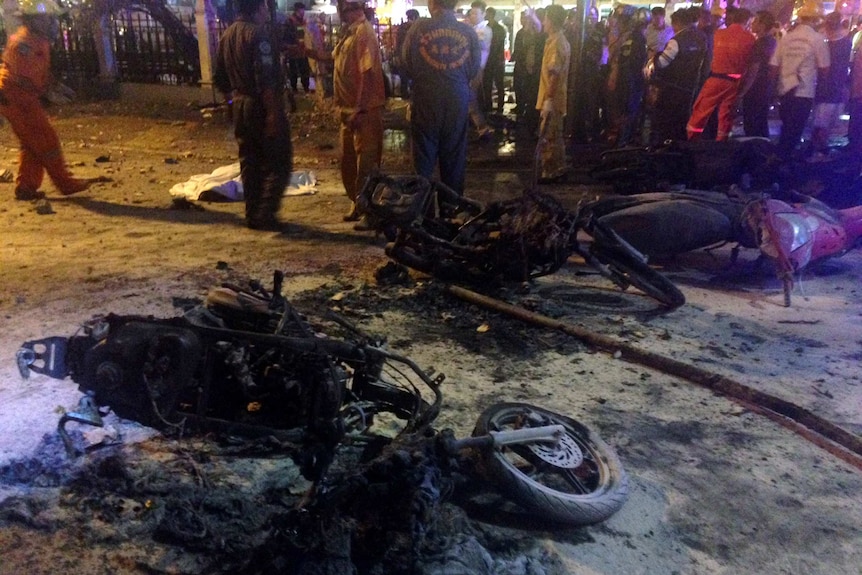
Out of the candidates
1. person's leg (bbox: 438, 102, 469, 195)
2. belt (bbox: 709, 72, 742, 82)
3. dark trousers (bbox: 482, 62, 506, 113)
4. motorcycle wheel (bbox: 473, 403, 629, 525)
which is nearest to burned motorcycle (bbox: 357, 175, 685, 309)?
person's leg (bbox: 438, 102, 469, 195)

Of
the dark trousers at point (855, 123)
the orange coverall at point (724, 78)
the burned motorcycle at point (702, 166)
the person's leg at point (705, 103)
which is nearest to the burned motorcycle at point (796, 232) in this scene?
the burned motorcycle at point (702, 166)

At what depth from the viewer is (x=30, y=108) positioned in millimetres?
8430

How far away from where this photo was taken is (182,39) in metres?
17.6

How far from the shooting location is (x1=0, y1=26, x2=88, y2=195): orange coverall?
818 centimetres

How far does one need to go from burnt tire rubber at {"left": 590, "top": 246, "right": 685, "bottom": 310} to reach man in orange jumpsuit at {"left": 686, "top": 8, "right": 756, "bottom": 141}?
4.85 metres

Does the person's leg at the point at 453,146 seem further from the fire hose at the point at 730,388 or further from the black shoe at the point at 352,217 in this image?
the fire hose at the point at 730,388

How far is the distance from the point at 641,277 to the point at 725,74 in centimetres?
553

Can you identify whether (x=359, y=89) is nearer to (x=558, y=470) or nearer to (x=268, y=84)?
(x=268, y=84)

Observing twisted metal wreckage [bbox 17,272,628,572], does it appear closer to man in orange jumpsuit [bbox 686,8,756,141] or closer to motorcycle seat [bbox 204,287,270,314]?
motorcycle seat [bbox 204,287,270,314]

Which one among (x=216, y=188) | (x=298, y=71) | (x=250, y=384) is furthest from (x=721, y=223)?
(x=298, y=71)

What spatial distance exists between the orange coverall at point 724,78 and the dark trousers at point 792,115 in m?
1.00

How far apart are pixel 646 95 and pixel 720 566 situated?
1037cm

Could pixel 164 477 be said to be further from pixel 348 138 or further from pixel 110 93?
pixel 110 93

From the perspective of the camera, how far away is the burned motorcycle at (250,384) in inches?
122
